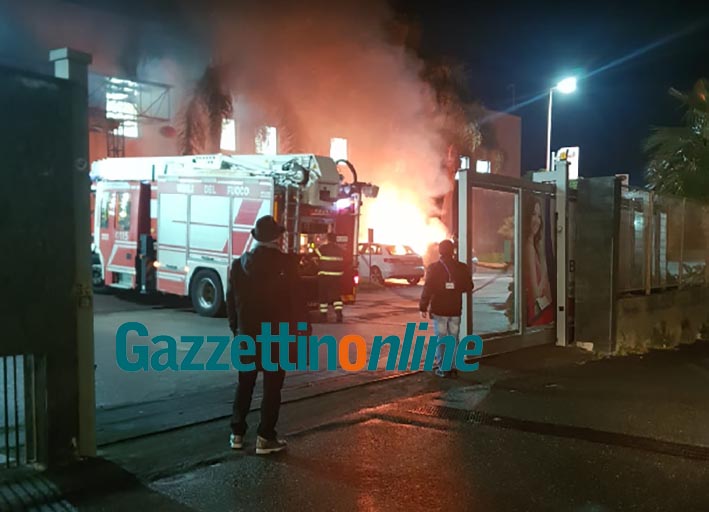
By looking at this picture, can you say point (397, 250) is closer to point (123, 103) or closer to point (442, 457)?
point (123, 103)

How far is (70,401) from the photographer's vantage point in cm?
464

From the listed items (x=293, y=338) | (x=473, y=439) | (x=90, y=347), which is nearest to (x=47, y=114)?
(x=90, y=347)

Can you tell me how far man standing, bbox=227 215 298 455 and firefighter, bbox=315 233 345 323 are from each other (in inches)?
267

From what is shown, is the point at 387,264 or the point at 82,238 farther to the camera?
the point at 387,264

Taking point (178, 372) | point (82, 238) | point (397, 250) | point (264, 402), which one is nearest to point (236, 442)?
point (264, 402)

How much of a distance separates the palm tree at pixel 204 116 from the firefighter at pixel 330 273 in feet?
33.5

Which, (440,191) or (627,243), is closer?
(627,243)

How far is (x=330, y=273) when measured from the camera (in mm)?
12055

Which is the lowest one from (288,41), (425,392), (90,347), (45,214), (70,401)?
(425,392)

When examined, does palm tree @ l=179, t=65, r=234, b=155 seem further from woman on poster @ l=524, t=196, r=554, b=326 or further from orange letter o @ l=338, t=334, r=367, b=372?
woman on poster @ l=524, t=196, r=554, b=326

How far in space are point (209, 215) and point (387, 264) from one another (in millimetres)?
9443

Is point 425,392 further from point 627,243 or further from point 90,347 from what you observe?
point 627,243

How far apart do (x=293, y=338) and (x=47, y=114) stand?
2.27m

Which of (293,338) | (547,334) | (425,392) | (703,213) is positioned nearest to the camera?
(293,338)
